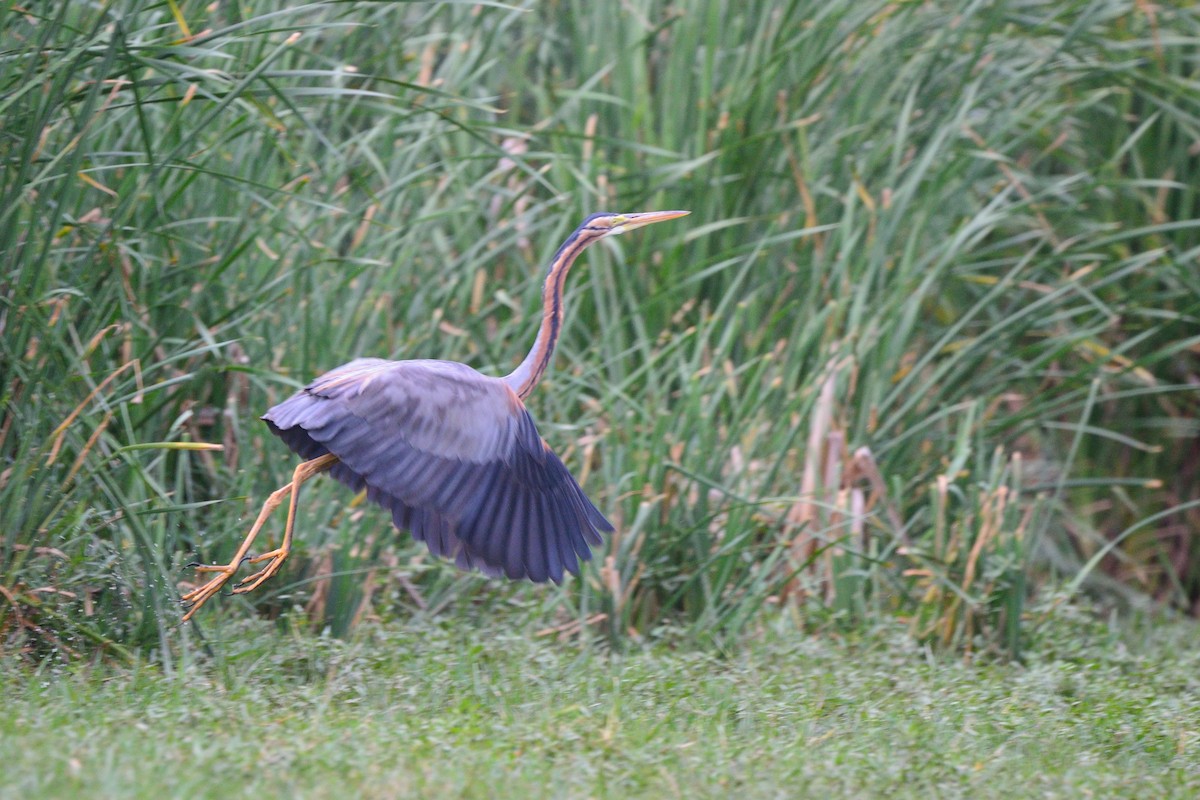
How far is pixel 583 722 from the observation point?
3.82 m

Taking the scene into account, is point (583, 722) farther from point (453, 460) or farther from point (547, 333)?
point (547, 333)

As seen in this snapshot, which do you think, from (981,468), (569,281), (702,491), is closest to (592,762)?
(702,491)

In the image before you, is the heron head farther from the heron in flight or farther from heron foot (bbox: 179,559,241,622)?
heron foot (bbox: 179,559,241,622)

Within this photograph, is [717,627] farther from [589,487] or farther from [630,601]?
[589,487]

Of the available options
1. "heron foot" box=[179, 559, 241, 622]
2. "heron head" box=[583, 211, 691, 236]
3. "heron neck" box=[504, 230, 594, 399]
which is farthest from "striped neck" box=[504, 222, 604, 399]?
"heron foot" box=[179, 559, 241, 622]

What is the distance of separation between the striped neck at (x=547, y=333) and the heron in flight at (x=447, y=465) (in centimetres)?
2

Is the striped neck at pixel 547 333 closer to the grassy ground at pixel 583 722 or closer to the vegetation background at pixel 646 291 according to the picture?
the vegetation background at pixel 646 291

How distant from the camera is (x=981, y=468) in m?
5.73

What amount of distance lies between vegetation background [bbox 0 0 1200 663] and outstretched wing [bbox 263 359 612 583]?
0.50 metres

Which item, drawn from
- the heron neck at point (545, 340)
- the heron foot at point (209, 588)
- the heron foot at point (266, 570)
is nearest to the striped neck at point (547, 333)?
the heron neck at point (545, 340)

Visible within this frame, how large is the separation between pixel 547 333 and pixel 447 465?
589mm

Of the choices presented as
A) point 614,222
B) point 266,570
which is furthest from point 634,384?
point 266,570

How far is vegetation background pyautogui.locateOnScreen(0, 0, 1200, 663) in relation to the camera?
14.3ft

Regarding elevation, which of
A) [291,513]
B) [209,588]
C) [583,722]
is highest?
[291,513]
